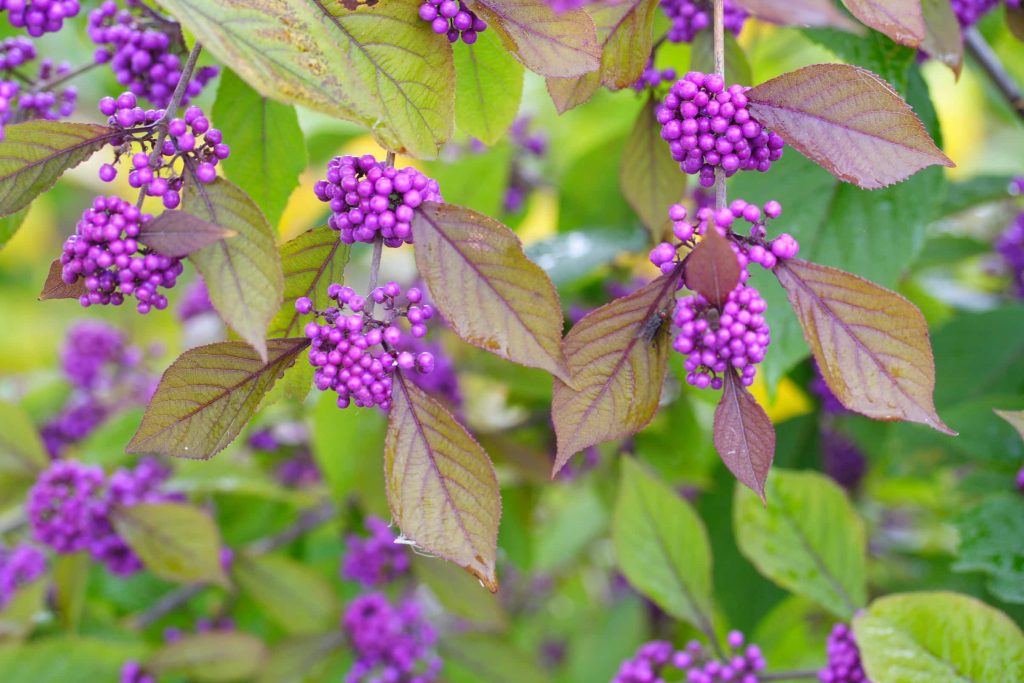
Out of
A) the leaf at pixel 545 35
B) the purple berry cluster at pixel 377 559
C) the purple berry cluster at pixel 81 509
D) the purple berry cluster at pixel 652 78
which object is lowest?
the purple berry cluster at pixel 377 559

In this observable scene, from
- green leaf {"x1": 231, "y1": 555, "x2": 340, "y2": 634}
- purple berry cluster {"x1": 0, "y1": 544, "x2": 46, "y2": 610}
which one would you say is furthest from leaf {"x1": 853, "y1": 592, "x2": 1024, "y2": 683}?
purple berry cluster {"x1": 0, "y1": 544, "x2": 46, "y2": 610}

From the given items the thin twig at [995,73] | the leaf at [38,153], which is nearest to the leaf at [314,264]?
the leaf at [38,153]

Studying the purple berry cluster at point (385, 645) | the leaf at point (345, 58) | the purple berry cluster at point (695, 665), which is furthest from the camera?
the purple berry cluster at point (385, 645)

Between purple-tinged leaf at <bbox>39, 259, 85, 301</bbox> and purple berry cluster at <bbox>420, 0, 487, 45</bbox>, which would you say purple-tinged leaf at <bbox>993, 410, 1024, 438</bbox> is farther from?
purple-tinged leaf at <bbox>39, 259, 85, 301</bbox>

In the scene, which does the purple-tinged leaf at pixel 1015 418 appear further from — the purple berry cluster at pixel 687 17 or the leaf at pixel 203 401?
the leaf at pixel 203 401

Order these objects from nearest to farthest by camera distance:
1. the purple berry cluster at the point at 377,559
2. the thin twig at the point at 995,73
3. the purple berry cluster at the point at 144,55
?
the purple berry cluster at the point at 144,55 < the thin twig at the point at 995,73 < the purple berry cluster at the point at 377,559

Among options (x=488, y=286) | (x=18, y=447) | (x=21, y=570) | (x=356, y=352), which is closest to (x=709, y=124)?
(x=488, y=286)

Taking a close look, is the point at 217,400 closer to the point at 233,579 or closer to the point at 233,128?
the point at 233,128

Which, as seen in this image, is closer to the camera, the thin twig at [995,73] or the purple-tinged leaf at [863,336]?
the purple-tinged leaf at [863,336]

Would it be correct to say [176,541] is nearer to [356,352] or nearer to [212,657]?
[212,657]
